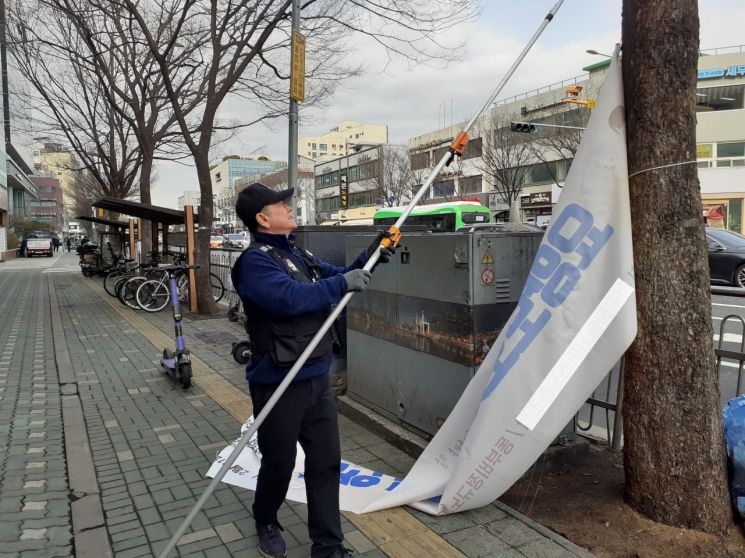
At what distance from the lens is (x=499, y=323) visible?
147 inches

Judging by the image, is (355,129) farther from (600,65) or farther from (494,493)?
(494,493)

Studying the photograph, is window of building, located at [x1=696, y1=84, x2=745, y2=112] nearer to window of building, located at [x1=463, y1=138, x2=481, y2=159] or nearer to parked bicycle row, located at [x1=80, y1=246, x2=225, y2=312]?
window of building, located at [x1=463, y1=138, x2=481, y2=159]

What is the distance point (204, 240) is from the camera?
11.8m

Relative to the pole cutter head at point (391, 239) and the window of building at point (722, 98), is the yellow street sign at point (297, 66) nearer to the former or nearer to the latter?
the pole cutter head at point (391, 239)

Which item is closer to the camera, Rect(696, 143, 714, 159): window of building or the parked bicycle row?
the parked bicycle row

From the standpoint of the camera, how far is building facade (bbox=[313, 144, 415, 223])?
4853cm

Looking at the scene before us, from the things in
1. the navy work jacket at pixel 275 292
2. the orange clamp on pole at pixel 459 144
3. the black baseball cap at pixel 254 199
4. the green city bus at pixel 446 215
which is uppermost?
the green city bus at pixel 446 215

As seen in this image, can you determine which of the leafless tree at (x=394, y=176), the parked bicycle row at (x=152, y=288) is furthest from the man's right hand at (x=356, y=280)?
the leafless tree at (x=394, y=176)

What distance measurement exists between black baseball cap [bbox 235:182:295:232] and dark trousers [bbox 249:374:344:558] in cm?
82

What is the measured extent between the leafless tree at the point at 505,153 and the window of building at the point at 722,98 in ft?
33.7

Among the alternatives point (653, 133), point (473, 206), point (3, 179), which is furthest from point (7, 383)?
point (3, 179)

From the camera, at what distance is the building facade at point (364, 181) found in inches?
1911

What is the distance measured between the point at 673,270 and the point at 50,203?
436 ft

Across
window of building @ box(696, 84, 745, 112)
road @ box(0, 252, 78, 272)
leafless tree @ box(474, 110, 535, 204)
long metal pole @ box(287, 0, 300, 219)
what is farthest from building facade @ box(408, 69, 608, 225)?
long metal pole @ box(287, 0, 300, 219)
